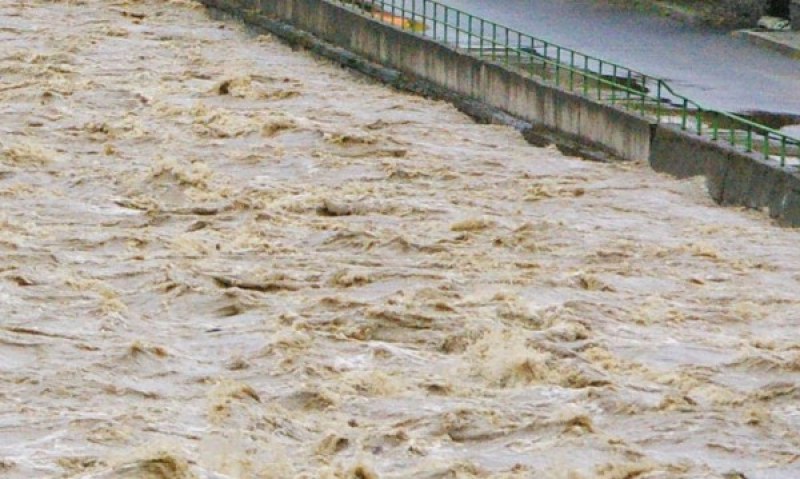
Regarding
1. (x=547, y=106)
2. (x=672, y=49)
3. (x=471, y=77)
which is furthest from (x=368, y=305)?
(x=672, y=49)

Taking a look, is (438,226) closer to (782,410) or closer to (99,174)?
(99,174)

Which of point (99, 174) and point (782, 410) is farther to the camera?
point (99, 174)

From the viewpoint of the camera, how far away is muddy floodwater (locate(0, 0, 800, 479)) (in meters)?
14.8

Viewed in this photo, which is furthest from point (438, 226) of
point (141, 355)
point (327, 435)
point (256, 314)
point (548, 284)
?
point (327, 435)

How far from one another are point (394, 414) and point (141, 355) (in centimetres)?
239

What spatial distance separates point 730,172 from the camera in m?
23.5

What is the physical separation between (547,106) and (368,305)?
9.90 meters

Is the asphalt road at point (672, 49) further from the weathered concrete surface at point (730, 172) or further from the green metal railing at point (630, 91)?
the weathered concrete surface at point (730, 172)

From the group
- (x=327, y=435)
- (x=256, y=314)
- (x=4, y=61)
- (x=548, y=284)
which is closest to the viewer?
(x=327, y=435)

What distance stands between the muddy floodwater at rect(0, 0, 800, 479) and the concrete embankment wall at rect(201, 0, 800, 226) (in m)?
0.31

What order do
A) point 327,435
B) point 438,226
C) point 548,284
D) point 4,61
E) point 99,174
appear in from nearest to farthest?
point 327,435 → point 548,284 → point 438,226 → point 99,174 → point 4,61

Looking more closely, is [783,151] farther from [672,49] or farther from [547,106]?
[672,49]

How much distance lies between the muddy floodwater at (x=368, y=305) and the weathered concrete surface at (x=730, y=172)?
0.24m

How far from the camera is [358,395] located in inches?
630
